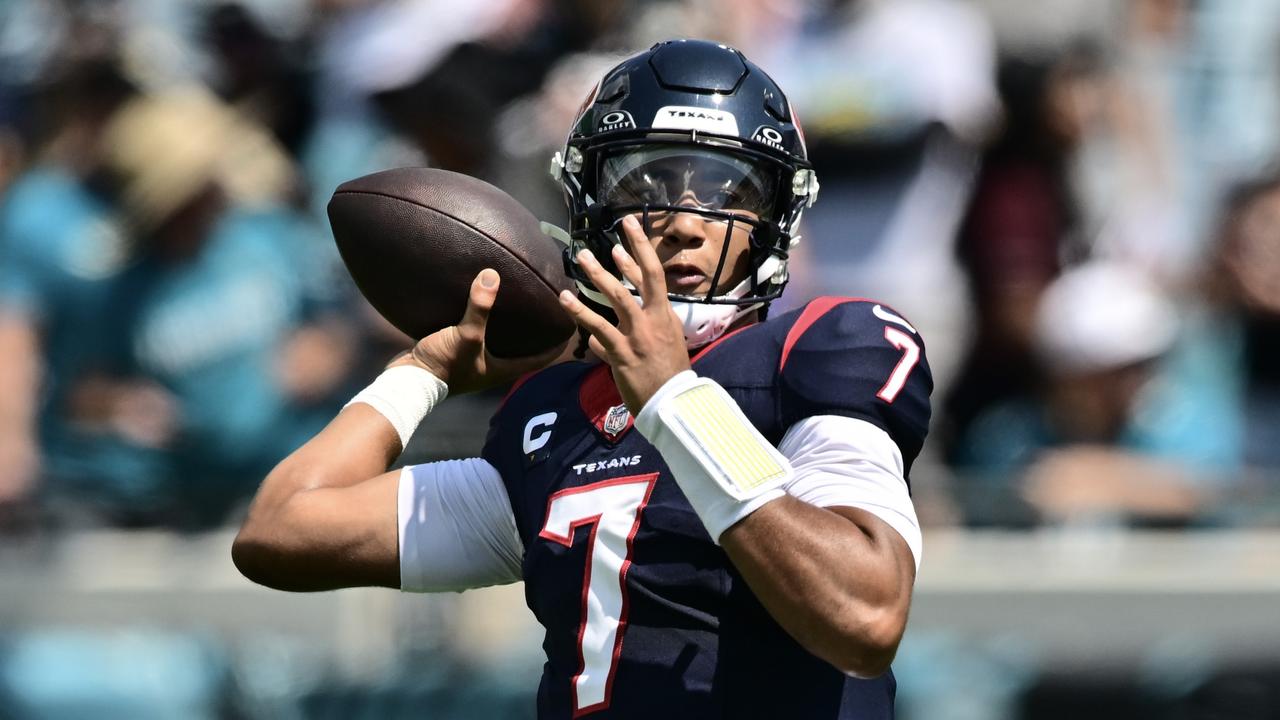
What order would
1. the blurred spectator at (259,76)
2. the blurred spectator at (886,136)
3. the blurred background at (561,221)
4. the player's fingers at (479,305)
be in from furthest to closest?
1. the blurred spectator at (259,76)
2. the blurred spectator at (886,136)
3. the blurred background at (561,221)
4. the player's fingers at (479,305)

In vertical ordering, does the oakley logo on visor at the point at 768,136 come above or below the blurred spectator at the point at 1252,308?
above

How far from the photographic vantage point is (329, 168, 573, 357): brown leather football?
3.14 meters

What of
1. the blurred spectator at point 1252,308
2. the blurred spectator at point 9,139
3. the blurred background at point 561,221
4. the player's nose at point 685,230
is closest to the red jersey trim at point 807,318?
the player's nose at point 685,230

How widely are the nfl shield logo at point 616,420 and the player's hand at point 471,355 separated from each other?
1.24ft

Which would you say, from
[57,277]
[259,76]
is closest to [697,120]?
[57,277]

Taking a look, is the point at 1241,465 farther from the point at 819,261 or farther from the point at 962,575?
the point at 819,261

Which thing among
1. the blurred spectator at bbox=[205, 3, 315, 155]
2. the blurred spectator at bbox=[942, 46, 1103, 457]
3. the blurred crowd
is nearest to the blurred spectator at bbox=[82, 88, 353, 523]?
the blurred crowd

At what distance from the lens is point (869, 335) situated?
8.82 feet

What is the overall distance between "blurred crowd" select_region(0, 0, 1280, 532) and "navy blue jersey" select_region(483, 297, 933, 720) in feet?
8.29

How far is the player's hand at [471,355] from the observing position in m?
3.07

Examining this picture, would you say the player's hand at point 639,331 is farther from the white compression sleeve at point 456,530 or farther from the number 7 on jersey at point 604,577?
the white compression sleeve at point 456,530

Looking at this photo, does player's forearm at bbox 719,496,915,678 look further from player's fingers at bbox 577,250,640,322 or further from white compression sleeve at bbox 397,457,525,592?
white compression sleeve at bbox 397,457,525,592

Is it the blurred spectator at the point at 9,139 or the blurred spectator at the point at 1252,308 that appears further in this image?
the blurred spectator at the point at 9,139

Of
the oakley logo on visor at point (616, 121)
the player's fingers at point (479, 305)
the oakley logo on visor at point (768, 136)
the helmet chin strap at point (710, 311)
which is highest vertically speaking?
the oakley logo on visor at point (616, 121)
